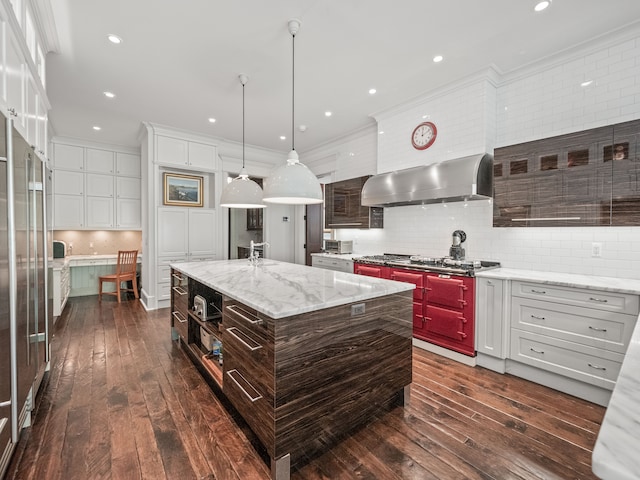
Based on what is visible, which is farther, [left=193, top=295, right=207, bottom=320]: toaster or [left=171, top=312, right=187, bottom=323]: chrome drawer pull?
[left=171, top=312, right=187, bottom=323]: chrome drawer pull

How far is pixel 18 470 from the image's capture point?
64.9 inches

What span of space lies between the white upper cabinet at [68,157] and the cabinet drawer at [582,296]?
727cm

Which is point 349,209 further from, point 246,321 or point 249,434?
point 249,434

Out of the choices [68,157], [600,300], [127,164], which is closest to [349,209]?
[600,300]

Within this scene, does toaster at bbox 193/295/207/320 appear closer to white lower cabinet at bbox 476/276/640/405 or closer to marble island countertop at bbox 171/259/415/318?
marble island countertop at bbox 171/259/415/318

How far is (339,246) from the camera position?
5008 millimetres

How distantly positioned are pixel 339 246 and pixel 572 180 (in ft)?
10.1

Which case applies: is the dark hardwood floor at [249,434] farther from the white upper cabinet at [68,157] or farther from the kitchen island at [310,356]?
the white upper cabinet at [68,157]

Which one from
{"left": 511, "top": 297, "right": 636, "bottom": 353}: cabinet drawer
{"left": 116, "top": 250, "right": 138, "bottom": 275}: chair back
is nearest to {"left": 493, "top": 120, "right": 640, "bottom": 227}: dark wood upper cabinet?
{"left": 511, "top": 297, "right": 636, "bottom": 353}: cabinet drawer

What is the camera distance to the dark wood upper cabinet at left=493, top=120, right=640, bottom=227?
2402 mm

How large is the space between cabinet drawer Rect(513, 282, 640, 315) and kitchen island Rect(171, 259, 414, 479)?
1.22 meters

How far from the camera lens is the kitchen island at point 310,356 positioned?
1561 millimetres

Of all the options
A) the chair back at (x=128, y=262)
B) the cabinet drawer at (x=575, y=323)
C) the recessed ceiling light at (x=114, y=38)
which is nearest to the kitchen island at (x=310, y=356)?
the cabinet drawer at (x=575, y=323)

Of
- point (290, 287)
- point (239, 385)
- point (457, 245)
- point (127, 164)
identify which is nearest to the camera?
point (239, 385)
